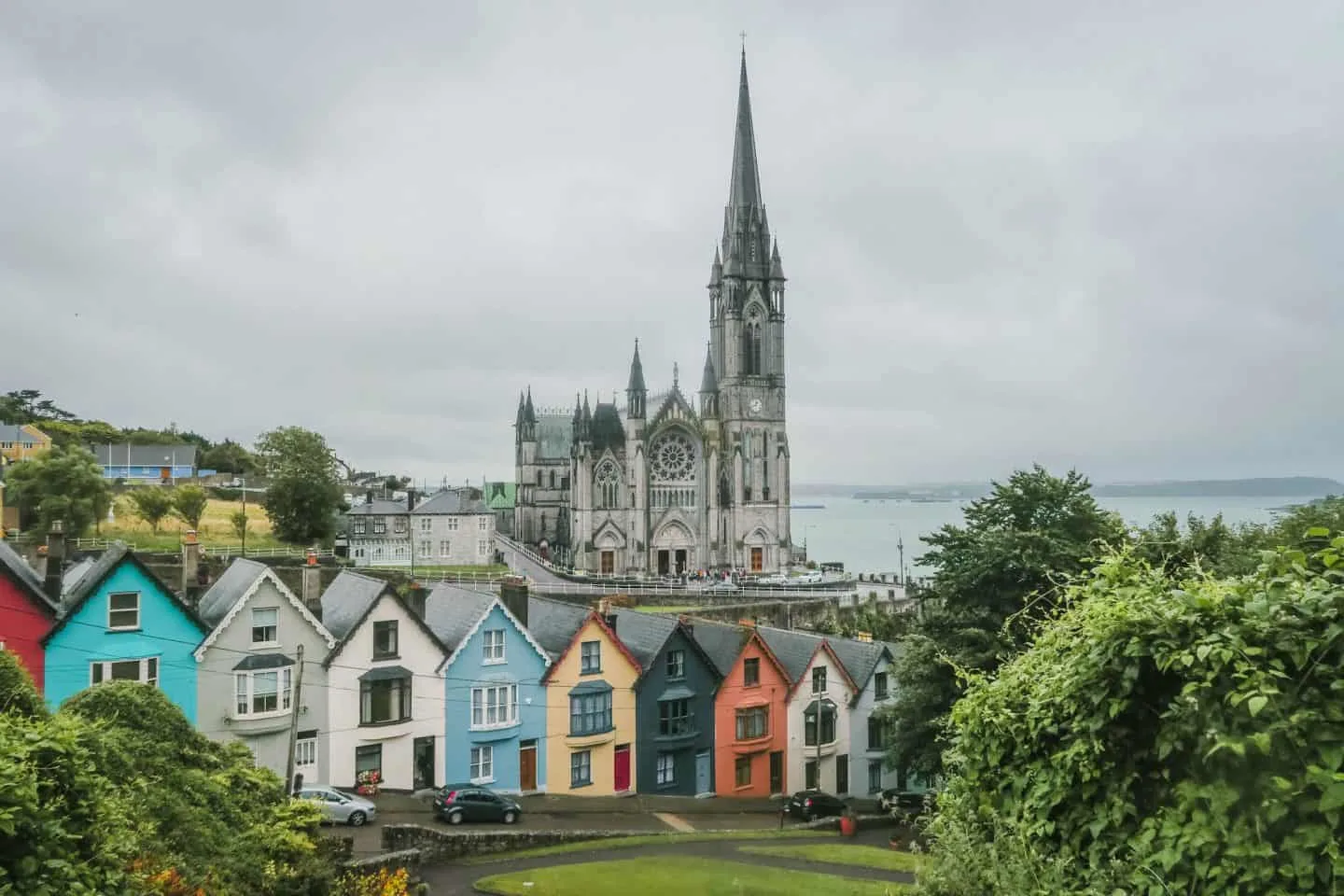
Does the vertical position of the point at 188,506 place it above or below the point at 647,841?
above

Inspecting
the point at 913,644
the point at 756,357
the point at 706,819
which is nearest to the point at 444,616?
the point at 706,819

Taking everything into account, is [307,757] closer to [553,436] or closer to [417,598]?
[417,598]

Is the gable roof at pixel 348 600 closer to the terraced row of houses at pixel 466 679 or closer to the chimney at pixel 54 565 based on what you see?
the terraced row of houses at pixel 466 679

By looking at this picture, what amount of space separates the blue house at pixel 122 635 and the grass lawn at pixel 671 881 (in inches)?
459

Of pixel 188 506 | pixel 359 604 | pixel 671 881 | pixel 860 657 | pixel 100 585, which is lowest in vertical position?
pixel 671 881

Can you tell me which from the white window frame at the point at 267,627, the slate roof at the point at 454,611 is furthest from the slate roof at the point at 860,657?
the white window frame at the point at 267,627

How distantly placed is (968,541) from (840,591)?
44062 mm

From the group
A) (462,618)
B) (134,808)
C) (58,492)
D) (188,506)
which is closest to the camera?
(134,808)

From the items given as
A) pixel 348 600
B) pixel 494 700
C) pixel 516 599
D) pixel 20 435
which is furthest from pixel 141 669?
pixel 20 435

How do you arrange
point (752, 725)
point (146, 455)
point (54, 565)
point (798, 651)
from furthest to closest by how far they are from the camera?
1. point (146, 455)
2. point (798, 651)
3. point (752, 725)
4. point (54, 565)

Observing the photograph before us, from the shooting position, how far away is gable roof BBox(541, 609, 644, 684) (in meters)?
31.4

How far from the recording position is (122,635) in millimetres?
25672

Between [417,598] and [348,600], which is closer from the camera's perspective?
[348,600]

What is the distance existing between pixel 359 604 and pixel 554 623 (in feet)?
21.8
